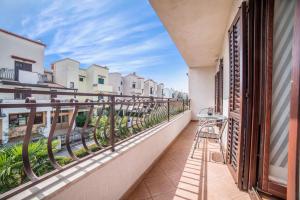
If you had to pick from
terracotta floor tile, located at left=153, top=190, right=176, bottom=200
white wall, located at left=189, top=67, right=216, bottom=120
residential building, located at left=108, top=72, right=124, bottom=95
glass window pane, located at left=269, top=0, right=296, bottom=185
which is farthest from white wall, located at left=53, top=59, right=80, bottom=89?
glass window pane, located at left=269, top=0, right=296, bottom=185

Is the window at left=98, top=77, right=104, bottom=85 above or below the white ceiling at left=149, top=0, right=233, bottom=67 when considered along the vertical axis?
above

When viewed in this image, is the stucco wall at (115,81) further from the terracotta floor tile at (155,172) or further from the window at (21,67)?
the terracotta floor tile at (155,172)

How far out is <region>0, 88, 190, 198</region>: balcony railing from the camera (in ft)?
2.96

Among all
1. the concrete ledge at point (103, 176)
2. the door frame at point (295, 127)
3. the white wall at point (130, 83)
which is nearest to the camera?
the door frame at point (295, 127)

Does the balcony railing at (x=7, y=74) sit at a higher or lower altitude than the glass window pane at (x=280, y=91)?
higher

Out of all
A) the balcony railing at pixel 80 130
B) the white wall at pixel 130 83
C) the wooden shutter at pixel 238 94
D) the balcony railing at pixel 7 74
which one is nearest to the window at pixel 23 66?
the balcony railing at pixel 7 74

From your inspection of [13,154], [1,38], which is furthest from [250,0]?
[1,38]

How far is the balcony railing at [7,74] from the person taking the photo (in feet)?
30.6

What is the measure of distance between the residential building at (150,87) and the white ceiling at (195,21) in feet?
74.1

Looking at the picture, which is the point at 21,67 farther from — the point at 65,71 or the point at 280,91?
the point at 280,91

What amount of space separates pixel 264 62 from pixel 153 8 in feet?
6.87

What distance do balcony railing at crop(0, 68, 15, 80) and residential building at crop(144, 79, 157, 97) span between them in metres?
19.6

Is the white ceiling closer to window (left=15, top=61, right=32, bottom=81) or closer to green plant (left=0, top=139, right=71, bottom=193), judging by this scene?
green plant (left=0, top=139, right=71, bottom=193)

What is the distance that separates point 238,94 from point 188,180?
134cm
